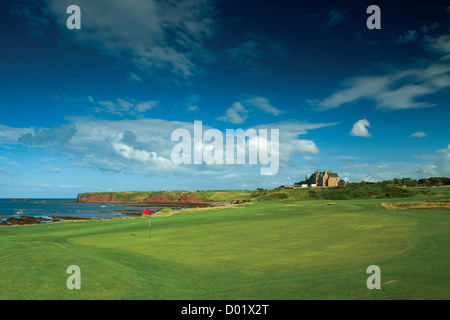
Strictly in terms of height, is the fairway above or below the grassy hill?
above

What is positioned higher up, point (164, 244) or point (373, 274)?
point (373, 274)

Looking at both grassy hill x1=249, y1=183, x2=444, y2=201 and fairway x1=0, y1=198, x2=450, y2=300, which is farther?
grassy hill x1=249, y1=183, x2=444, y2=201

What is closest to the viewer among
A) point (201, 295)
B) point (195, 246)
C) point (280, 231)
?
point (201, 295)

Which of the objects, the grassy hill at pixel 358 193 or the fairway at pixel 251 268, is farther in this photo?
the grassy hill at pixel 358 193

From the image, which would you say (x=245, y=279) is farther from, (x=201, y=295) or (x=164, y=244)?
(x=164, y=244)

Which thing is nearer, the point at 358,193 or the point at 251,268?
the point at 251,268

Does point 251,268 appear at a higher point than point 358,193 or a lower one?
higher

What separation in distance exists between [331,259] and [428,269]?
451cm

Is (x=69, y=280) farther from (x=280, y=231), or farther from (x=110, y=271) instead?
(x=280, y=231)

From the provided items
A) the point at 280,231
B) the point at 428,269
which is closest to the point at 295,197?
the point at 280,231

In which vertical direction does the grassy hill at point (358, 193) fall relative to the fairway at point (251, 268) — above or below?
below
